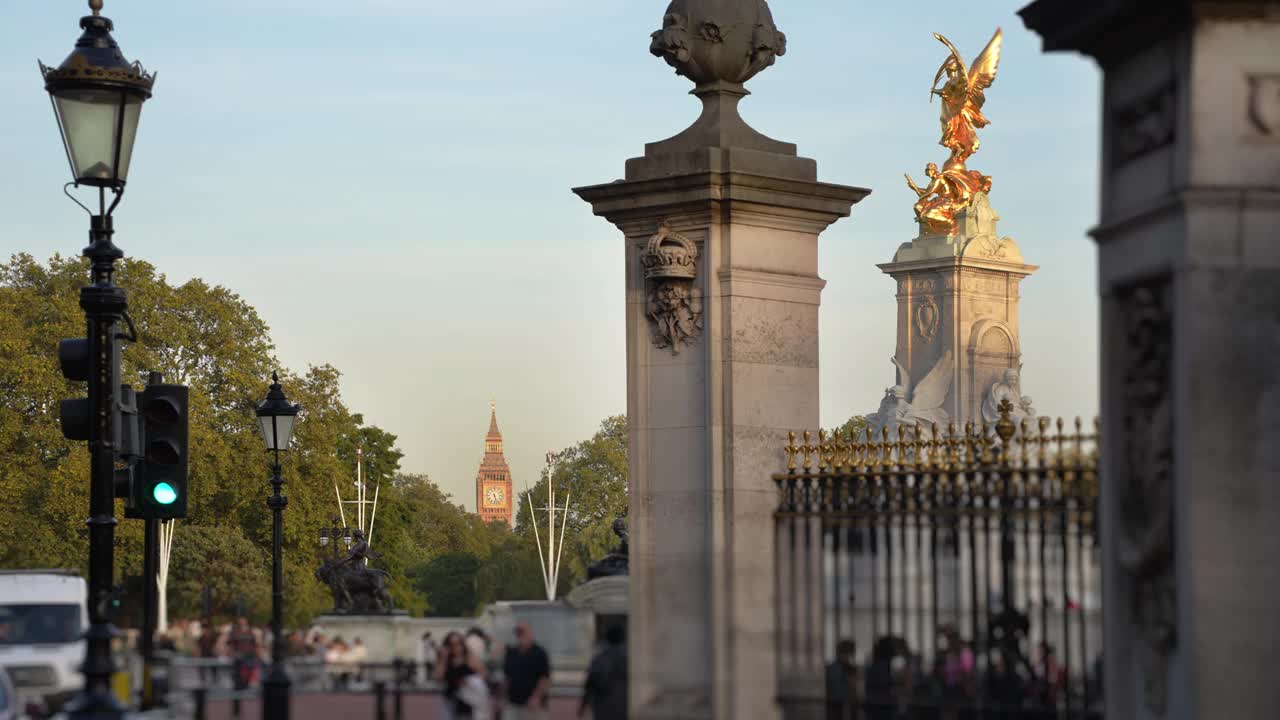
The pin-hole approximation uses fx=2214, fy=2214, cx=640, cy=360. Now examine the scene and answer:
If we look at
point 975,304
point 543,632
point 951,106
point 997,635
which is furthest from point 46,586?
point 951,106

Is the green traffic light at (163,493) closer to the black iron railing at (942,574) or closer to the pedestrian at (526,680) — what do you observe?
the pedestrian at (526,680)

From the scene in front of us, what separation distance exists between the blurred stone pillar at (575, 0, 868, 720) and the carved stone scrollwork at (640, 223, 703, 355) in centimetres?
1

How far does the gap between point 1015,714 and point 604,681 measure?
329 cm

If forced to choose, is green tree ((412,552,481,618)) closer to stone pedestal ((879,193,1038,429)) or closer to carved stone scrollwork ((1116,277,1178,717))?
carved stone scrollwork ((1116,277,1178,717))

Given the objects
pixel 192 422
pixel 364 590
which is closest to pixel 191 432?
pixel 192 422

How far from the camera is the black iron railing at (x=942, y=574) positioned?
14.3m

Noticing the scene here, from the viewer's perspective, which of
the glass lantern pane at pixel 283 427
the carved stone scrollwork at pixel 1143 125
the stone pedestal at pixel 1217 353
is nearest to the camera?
the stone pedestal at pixel 1217 353

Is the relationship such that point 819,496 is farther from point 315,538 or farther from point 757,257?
point 315,538

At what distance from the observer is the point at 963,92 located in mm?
63000

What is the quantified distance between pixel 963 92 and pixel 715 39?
46460mm

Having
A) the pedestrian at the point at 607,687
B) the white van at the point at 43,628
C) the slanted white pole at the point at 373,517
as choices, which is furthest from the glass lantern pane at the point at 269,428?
the slanted white pole at the point at 373,517

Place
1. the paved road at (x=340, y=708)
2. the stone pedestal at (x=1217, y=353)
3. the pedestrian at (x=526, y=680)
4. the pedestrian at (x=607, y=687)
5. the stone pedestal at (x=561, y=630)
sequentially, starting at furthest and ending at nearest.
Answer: the stone pedestal at (x=561, y=630) → the paved road at (x=340, y=708) → the pedestrian at (x=607, y=687) → the pedestrian at (x=526, y=680) → the stone pedestal at (x=1217, y=353)

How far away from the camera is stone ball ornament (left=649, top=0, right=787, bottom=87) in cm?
1762

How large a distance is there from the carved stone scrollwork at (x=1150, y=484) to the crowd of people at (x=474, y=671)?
5.35 meters
